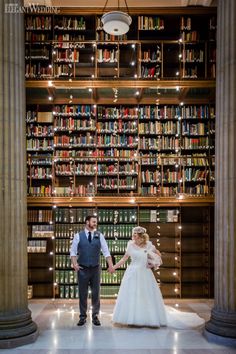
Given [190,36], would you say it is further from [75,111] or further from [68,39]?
[75,111]

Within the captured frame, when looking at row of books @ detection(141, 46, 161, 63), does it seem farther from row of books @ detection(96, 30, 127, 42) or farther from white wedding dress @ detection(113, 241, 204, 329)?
white wedding dress @ detection(113, 241, 204, 329)

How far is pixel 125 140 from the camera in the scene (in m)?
8.41

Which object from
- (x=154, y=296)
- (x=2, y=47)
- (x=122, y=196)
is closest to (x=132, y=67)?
(x=122, y=196)

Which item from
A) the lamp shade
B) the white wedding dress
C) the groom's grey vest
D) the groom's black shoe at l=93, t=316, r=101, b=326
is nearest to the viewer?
the white wedding dress

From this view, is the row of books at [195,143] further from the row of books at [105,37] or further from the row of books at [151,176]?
the row of books at [105,37]

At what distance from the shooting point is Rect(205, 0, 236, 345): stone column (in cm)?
512

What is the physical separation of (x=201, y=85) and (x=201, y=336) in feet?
14.4

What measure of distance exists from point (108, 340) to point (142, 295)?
78 centimetres

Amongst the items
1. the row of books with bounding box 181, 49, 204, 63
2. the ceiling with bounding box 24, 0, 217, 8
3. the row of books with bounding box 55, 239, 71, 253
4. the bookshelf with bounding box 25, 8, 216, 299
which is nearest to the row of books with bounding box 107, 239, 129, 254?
the bookshelf with bounding box 25, 8, 216, 299

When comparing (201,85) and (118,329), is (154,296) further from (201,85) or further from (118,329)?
(201,85)

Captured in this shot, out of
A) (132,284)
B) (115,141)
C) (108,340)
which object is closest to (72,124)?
(115,141)

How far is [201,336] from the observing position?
5348 millimetres

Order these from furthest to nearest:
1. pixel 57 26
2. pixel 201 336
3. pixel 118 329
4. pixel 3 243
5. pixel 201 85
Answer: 1. pixel 57 26
2. pixel 201 85
3. pixel 118 329
4. pixel 201 336
5. pixel 3 243

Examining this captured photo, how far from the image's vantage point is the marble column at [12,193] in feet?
16.4
